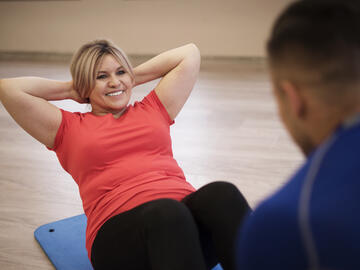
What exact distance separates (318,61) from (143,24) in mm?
5060

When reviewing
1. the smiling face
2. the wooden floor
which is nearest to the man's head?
the smiling face

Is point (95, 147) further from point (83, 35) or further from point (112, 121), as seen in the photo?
point (83, 35)

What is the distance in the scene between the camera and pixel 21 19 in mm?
6066

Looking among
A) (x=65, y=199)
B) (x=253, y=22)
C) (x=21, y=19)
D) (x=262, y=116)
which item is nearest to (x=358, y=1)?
(x=65, y=199)

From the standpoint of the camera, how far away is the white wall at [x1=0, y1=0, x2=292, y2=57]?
5.16 m

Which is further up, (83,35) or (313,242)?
(313,242)

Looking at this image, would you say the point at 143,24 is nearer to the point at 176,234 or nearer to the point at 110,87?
the point at 110,87

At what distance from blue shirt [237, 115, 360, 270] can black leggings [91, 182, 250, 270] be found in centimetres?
59

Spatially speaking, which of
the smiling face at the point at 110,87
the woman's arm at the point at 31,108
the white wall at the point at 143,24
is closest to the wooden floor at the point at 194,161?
the woman's arm at the point at 31,108

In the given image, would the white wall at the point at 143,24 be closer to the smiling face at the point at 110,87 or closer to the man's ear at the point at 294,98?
the smiling face at the point at 110,87

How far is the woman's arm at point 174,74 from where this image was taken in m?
1.77

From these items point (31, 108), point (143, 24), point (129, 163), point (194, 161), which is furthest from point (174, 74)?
point (143, 24)

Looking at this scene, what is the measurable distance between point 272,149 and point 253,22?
2.67 metres

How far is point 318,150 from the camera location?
688mm
